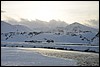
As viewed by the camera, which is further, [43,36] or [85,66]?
[43,36]

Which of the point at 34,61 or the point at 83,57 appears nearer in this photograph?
the point at 34,61

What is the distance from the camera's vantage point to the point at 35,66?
83.4 ft

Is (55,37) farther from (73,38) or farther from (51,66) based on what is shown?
(51,66)

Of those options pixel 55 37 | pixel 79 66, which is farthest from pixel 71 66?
pixel 55 37

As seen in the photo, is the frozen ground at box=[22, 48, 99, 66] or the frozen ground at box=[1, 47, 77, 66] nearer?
the frozen ground at box=[1, 47, 77, 66]

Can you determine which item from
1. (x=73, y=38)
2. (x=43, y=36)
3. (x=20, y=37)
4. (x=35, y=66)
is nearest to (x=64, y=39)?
(x=73, y=38)

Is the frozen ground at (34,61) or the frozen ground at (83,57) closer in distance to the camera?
the frozen ground at (34,61)

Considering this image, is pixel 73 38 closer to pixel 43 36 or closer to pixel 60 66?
pixel 43 36

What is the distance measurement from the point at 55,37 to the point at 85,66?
132 meters

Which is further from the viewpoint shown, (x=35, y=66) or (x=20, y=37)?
(x=20, y=37)

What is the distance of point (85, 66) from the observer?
24.8m

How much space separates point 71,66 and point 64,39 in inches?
4860

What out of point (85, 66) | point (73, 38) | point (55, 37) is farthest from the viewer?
point (55, 37)

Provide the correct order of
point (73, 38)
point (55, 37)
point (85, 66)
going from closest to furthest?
1. point (85, 66)
2. point (73, 38)
3. point (55, 37)
